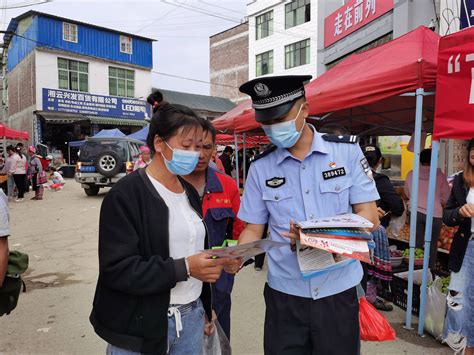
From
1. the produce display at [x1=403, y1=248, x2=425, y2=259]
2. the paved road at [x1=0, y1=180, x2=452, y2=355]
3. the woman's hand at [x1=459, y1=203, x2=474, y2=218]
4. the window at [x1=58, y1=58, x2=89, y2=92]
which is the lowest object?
the paved road at [x1=0, y1=180, x2=452, y2=355]

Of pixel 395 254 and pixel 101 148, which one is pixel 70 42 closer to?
pixel 101 148

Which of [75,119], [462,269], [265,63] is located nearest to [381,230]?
[462,269]

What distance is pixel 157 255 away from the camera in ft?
5.02

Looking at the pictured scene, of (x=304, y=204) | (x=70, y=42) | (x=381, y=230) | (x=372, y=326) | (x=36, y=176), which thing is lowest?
(x=372, y=326)

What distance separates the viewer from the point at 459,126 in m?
3.07

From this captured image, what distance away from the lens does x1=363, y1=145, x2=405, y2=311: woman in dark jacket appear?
4.04m

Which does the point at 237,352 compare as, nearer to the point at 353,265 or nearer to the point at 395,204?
the point at 353,265

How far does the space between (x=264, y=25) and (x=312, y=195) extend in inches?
1222

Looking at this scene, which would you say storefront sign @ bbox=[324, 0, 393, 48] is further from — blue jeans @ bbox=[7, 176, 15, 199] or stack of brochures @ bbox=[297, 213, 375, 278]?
blue jeans @ bbox=[7, 176, 15, 199]

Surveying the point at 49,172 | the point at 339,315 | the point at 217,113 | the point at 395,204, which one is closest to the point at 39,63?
the point at 49,172

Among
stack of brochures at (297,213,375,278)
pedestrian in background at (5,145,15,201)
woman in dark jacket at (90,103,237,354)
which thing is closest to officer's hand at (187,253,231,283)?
woman in dark jacket at (90,103,237,354)

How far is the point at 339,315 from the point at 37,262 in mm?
5345

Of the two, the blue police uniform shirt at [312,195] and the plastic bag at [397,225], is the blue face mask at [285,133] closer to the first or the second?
the blue police uniform shirt at [312,195]

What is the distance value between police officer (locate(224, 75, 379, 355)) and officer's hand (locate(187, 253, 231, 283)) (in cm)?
38
